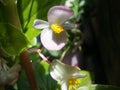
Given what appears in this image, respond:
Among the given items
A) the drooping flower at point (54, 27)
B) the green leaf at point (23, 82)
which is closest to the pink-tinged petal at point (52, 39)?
the drooping flower at point (54, 27)

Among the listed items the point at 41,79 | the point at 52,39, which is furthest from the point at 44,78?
the point at 52,39

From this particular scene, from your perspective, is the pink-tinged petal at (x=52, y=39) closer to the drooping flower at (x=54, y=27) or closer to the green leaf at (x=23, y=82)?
the drooping flower at (x=54, y=27)

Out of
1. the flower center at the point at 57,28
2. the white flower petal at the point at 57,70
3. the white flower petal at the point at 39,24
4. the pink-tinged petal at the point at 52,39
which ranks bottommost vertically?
the white flower petal at the point at 57,70

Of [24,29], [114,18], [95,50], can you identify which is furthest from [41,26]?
[95,50]

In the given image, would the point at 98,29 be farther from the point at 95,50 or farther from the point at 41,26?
the point at 41,26

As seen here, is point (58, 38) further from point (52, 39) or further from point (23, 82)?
point (23, 82)

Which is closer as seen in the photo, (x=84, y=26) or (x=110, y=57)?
(x=110, y=57)
